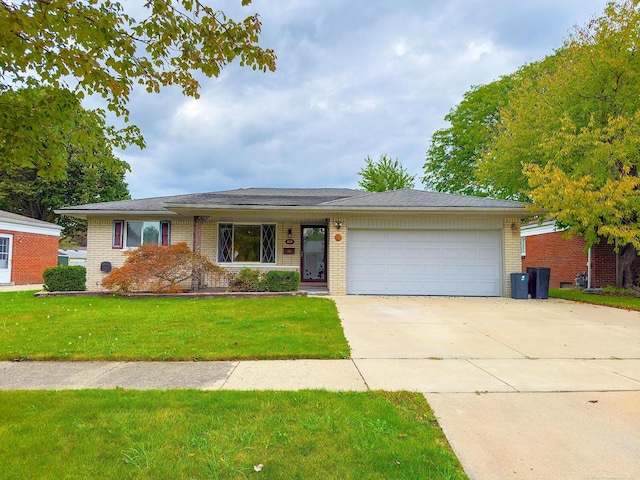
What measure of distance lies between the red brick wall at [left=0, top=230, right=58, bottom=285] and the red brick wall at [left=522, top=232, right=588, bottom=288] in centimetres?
2537

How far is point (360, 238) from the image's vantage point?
1231 centimetres

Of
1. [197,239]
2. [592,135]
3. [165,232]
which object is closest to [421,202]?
[592,135]

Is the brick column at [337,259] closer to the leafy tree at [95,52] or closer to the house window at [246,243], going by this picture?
the house window at [246,243]

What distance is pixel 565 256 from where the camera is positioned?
1692 centimetres

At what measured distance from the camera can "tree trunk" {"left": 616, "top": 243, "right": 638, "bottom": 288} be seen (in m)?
13.2

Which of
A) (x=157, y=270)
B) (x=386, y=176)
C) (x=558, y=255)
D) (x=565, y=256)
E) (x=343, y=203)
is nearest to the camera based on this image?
(x=157, y=270)

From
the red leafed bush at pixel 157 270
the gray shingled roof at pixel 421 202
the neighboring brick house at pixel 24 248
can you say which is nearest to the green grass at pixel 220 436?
the red leafed bush at pixel 157 270

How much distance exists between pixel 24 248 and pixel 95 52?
20.0m

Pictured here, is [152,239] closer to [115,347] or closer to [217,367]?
[115,347]

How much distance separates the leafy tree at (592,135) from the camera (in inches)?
402

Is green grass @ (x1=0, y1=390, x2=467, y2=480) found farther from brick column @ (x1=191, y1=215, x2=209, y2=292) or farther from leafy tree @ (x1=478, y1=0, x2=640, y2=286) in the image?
leafy tree @ (x1=478, y1=0, x2=640, y2=286)

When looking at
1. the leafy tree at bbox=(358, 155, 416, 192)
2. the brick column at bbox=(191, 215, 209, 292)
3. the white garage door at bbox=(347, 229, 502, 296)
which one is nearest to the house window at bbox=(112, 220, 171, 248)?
the brick column at bbox=(191, 215, 209, 292)

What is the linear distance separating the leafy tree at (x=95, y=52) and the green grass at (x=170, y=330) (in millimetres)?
2935

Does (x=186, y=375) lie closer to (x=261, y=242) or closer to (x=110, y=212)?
(x=261, y=242)
